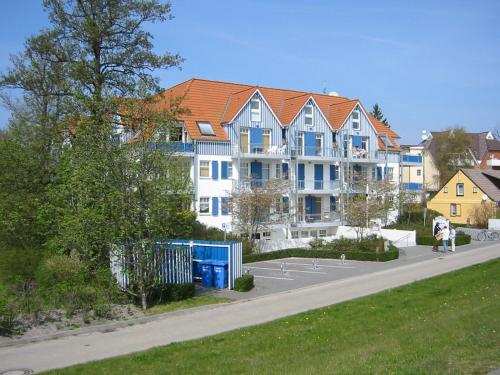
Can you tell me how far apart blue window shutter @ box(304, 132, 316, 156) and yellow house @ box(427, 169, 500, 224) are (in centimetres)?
1927

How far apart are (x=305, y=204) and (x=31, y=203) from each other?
79.4ft

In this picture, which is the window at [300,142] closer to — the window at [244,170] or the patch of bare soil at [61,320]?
the window at [244,170]

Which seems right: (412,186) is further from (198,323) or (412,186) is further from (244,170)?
(198,323)

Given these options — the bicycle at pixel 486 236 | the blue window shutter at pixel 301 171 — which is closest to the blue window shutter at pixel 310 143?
the blue window shutter at pixel 301 171

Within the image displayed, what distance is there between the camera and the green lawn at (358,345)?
331 inches

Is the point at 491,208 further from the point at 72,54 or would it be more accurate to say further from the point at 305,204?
the point at 72,54

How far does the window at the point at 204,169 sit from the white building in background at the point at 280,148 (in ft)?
0.21

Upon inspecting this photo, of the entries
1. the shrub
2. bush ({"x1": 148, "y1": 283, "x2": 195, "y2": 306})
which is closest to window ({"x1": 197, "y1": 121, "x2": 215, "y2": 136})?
the shrub

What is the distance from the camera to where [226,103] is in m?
41.2

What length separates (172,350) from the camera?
11.7m

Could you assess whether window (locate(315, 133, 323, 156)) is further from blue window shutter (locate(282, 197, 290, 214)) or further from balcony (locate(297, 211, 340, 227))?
blue window shutter (locate(282, 197, 290, 214))

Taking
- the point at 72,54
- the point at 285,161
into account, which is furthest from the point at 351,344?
the point at 285,161

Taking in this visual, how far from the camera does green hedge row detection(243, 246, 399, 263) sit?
1164 inches

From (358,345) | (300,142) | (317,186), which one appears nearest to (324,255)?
(317,186)
